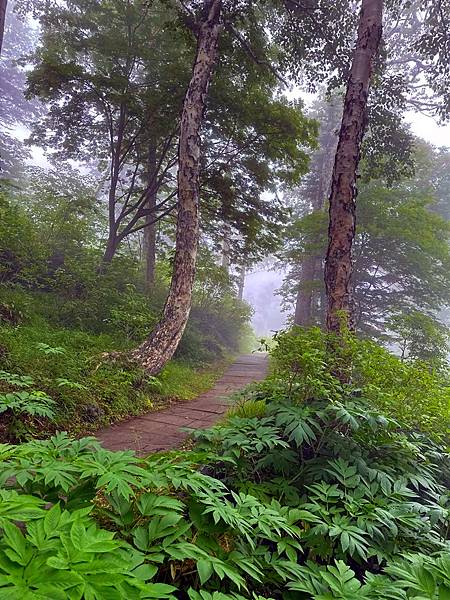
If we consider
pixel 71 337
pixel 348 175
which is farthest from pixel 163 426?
pixel 348 175

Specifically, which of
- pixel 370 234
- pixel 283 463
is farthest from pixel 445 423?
pixel 370 234

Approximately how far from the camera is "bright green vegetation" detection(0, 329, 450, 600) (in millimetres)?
992

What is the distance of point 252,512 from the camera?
5.01 ft

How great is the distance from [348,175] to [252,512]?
3924 mm

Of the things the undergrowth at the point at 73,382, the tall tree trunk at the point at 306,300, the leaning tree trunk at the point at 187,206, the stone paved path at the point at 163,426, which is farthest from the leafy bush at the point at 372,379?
the tall tree trunk at the point at 306,300

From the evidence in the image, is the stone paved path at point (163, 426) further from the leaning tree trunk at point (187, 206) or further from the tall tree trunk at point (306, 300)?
the tall tree trunk at point (306, 300)

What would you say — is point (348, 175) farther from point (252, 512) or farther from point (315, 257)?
point (315, 257)

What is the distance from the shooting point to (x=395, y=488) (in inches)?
82.6

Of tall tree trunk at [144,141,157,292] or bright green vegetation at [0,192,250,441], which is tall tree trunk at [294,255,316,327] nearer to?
bright green vegetation at [0,192,250,441]

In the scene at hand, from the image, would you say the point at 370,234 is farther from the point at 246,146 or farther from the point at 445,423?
the point at 445,423

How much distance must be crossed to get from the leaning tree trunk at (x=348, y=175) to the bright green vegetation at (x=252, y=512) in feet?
4.15

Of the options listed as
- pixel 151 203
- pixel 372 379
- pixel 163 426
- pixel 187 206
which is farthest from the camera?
pixel 151 203

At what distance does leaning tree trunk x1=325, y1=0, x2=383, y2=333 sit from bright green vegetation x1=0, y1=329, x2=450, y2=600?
4.15 feet

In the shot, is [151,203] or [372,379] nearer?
[372,379]
